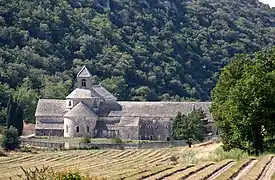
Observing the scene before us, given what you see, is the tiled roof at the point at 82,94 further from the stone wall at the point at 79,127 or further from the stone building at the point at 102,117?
the stone wall at the point at 79,127

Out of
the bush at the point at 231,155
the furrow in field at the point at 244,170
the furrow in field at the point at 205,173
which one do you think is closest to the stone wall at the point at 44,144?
the bush at the point at 231,155

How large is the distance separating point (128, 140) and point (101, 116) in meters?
8.09

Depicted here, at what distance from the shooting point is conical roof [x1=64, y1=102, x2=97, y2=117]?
10750 cm

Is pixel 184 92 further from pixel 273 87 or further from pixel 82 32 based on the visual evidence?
pixel 273 87

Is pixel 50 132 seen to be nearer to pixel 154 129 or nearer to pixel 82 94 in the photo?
pixel 82 94

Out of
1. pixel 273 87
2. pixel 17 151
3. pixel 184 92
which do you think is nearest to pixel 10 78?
pixel 184 92

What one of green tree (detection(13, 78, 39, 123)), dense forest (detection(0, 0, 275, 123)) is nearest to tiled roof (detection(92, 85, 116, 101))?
green tree (detection(13, 78, 39, 123))

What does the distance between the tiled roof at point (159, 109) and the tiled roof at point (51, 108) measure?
383 inches

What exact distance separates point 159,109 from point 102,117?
9112 mm

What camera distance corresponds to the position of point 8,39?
169 m

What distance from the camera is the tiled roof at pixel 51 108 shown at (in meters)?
113

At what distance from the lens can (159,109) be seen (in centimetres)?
11169

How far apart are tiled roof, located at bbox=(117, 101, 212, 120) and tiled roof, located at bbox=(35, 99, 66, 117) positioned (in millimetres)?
9720

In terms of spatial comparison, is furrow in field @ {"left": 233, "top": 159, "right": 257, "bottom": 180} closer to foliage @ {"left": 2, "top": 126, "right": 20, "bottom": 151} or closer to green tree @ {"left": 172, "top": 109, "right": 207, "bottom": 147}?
foliage @ {"left": 2, "top": 126, "right": 20, "bottom": 151}
